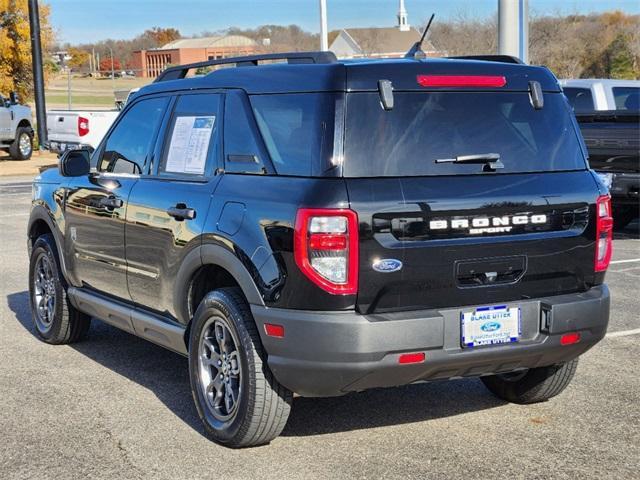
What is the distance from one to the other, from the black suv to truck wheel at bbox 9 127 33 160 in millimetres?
24073

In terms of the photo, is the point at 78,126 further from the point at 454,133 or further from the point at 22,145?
the point at 454,133

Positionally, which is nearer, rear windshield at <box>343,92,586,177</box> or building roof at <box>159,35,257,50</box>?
rear windshield at <box>343,92,586,177</box>

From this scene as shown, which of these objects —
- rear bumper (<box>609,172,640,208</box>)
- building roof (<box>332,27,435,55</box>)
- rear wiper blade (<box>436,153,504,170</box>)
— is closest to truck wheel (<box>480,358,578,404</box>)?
rear wiper blade (<box>436,153,504,170</box>)

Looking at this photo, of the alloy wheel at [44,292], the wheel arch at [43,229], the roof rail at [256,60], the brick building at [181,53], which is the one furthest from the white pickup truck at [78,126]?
the brick building at [181,53]

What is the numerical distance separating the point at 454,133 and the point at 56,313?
3.72 meters

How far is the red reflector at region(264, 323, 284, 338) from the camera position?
4601 millimetres

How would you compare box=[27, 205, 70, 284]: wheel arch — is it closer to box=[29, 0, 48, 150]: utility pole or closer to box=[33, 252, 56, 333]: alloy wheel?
box=[33, 252, 56, 333]: alloy wheel

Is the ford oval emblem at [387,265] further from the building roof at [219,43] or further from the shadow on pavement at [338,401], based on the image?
the building roof at [219,43]

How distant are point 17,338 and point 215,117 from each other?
323 centimetres

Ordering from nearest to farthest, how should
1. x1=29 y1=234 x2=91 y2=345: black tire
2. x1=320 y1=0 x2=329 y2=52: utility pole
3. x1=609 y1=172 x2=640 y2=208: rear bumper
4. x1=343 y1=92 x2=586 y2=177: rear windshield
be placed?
x1=343 y1=92 x2=586 y2=177: rear windshield
x1=29 y1=234 x2=91 y2=345: black tire
x1=609 y1=172 x2=640 y2=208: rear bumper
x1=320 y1=0 x2=329 y2=52: utility pole

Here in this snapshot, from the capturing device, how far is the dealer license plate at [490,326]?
468cm

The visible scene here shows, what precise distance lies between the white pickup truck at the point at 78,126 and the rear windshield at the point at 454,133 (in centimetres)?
1851

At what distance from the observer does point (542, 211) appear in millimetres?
4863

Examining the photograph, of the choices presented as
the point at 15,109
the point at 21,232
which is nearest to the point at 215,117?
the point at 21,232
